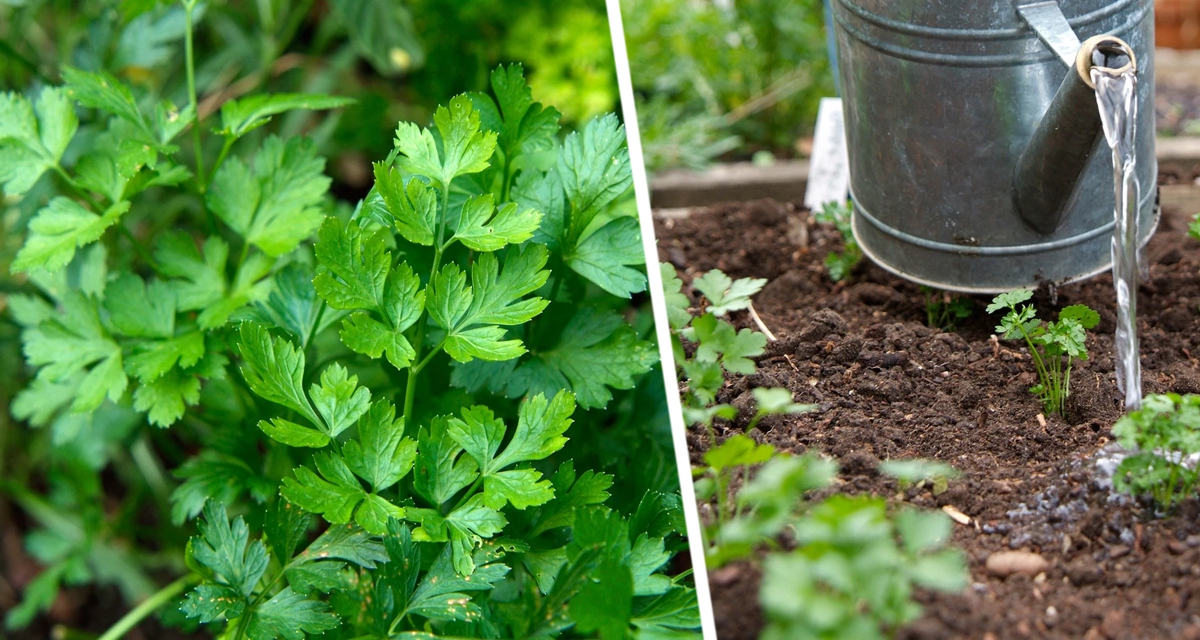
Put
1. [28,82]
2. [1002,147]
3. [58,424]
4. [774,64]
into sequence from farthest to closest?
[774,64] < [28,82] < [58,424] < [1002,147]

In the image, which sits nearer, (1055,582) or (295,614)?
(1055,582)

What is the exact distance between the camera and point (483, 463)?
1.24 metres

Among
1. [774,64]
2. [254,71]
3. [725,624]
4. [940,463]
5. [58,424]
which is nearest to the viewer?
[725,624]

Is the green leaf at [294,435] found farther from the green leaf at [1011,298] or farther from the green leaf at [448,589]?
the green leaf at [1011,298]

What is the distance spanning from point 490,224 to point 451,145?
0.33ft

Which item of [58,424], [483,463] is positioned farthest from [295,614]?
[58,424]

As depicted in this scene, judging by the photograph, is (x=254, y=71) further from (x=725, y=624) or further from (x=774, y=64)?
(x=725, y=624)

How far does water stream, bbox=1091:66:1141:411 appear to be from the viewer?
1.27 m

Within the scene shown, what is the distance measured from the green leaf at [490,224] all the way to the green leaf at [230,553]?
42cm

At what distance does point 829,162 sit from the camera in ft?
7.30

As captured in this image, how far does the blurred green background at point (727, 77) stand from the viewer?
2.73 meters

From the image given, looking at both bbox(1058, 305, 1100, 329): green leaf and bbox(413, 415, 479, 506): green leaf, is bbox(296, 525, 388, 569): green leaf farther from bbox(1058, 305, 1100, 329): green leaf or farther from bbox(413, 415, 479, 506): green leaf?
bbox(1058, 305, 1100, 329): green leaf

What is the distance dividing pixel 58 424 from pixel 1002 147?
5.01 ft

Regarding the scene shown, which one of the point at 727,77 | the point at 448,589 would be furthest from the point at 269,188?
the point at 727,77
